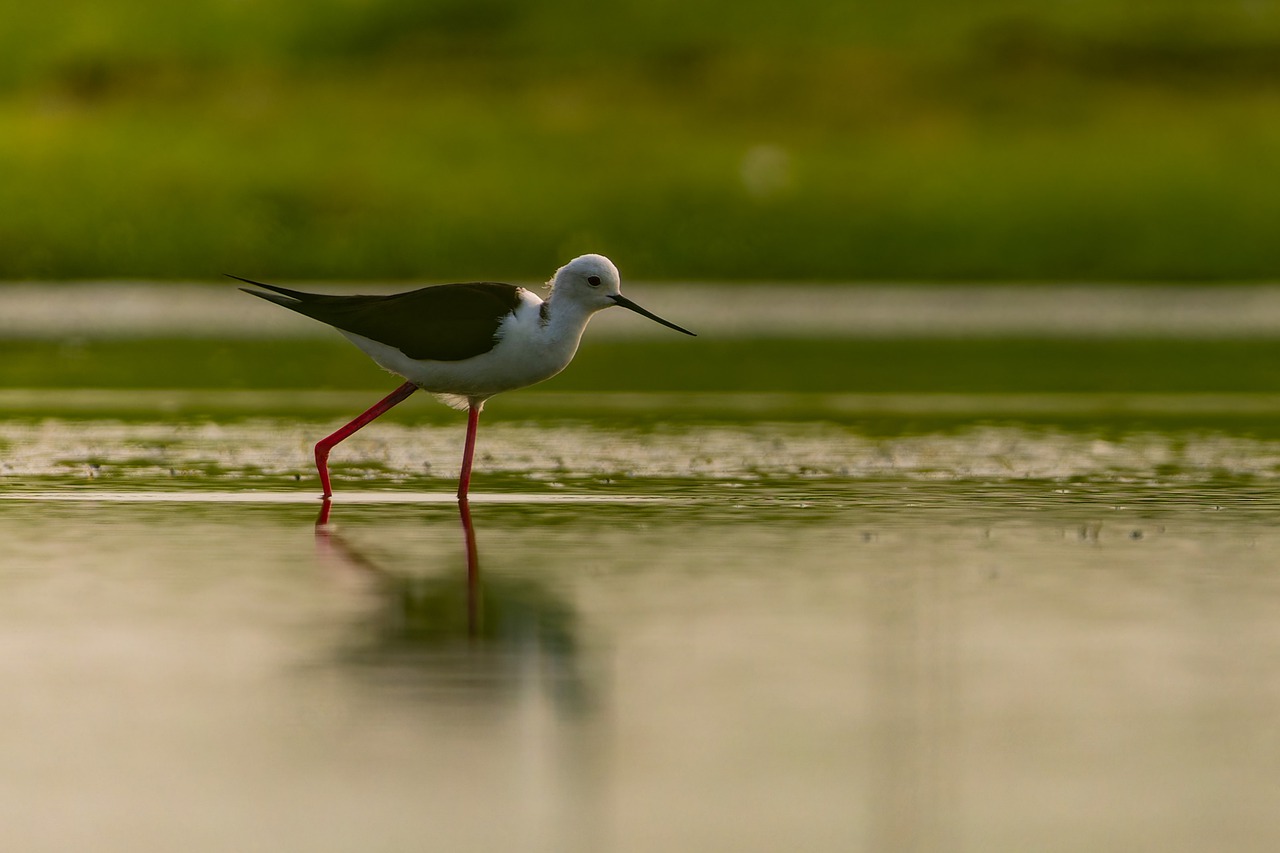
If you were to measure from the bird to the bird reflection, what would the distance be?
7.17 ft

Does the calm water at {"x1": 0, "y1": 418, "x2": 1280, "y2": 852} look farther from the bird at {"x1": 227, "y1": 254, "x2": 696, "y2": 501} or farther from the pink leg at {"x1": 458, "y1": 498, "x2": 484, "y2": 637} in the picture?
the bird at {"x1": 227, "y1": 254, "x2": 696, "y2": 501}

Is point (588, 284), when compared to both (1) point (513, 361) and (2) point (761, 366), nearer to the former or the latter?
(1) point (513, 361)

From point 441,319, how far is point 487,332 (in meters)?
0.24

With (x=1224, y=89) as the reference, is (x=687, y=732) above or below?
below

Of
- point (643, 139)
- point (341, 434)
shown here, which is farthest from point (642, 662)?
point (643, 139)

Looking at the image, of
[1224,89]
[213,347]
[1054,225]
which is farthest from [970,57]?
[213,347]

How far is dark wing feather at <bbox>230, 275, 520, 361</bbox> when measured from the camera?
11664 millimetres

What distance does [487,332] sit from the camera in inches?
459

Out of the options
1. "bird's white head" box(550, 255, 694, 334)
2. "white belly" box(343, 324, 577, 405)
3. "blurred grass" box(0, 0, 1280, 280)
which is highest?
"blurred grass" box(0, 0, 1280, 280)

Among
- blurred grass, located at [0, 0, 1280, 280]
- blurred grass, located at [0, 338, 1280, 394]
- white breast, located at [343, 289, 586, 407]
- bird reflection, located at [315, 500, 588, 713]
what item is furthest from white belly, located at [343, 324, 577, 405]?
blurred grass, located at [0, 0, 1280, 280]

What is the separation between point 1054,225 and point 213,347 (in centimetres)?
1815

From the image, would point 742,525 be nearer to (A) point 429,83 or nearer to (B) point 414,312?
(B) point 414,312

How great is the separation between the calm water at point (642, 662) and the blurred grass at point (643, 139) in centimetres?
2630

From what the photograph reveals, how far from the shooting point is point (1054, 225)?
39125 millimetres
